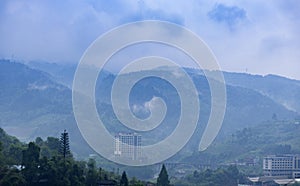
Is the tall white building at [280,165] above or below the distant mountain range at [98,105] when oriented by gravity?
below

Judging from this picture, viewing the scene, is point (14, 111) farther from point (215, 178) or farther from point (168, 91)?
point (215, 178)

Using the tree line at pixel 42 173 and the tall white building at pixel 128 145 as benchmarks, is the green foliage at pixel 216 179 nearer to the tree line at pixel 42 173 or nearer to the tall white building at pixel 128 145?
the tall white building at pixel 128 145

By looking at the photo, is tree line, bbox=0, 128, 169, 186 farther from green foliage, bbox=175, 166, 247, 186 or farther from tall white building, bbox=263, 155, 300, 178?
tall white building, bbox=263, 155, 300, 178

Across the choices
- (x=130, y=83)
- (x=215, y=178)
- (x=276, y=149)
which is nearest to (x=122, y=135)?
(x=276, y=149)

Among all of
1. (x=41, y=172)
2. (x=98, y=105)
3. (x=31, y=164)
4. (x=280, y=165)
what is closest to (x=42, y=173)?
(x=41, y=172)

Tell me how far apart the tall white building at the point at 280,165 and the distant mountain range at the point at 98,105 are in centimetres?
555

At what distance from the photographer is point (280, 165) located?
2372cm

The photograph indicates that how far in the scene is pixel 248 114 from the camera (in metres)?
47.3

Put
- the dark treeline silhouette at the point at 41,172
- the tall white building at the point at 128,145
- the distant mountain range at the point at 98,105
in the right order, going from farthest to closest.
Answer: the distant mountain range at the point at 98,105, the tall white building at the point at 128,145, the dark treeline silhouette at the point at 41,172

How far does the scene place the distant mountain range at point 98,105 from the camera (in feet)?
107

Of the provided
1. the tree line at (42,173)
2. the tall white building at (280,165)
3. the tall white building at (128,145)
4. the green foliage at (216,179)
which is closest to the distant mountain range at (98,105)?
the tall white building at (128,145)

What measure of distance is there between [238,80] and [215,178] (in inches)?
2071

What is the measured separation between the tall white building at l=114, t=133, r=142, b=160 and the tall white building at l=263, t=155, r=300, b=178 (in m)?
5.48

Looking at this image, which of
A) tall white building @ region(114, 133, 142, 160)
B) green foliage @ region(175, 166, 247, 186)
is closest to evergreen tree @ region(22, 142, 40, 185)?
green foliage @ region(175, 166, 247, 186)
